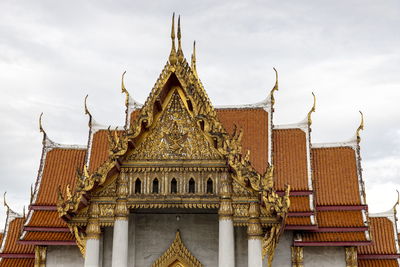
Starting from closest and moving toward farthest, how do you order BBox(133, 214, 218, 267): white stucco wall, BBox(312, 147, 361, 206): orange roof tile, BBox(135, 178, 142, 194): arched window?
BBox(135, 178, 142, 194): arched window
BBox(133, 214, 218, 267): white stucco wall
BBox(312, 147, 361, 206): orange roof tile

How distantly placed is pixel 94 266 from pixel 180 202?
2.47 meters

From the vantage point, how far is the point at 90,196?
1503cm

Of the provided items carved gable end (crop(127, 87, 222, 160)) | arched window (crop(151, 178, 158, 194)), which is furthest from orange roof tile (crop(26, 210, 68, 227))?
carved gable end (crop(127, 87, 222, 160))

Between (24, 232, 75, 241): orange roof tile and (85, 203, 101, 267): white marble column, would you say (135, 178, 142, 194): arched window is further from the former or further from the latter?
(24, 232, 75, 241): orange roof tile

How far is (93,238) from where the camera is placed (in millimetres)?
14961

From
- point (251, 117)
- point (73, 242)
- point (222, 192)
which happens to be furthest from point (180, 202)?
point (251, 117)

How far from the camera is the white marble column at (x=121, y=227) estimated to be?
14511 mm

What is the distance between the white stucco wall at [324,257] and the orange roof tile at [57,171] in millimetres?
7644

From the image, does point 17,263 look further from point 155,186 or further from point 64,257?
point 155,186

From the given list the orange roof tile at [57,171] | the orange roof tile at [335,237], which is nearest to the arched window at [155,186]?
the orange roof tile at [335,237]

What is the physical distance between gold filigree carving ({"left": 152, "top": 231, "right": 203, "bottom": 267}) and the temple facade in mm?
25

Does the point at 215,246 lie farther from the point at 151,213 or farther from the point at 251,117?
the point at 251,117

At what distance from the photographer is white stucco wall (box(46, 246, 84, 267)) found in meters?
18.5

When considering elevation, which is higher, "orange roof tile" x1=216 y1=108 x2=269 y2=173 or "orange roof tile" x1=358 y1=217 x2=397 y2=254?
"orange roof tile" x1=216 y1=108 x2=269 y2=173
